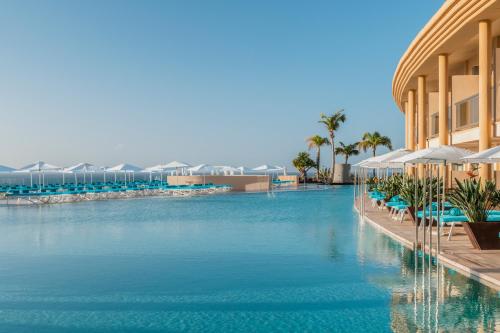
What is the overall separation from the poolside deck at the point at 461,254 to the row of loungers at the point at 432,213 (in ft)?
1.09

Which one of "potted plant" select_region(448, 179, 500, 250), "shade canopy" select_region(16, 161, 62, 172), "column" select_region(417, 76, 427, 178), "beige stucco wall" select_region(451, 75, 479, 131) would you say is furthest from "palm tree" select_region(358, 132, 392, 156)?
"potted plant" select_region(448, 179, 500, 250)

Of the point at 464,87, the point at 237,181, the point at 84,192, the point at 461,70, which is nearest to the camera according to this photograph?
the point at 464,87

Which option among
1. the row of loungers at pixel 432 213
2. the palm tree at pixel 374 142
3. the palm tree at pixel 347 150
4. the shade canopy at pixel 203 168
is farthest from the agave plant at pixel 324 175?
the row of loungers at pixel 432 213

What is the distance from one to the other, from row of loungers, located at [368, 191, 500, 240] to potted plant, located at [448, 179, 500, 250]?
275mm

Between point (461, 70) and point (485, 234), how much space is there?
14.8m

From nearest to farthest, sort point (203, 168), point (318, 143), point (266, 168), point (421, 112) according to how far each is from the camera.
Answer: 1. point (421, 112)
2. point (203, 168)
3. point (266, 168)
4. point (318, 143)

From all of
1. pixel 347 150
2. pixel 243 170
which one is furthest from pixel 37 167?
pixel 347 150

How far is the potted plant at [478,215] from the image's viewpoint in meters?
8.99

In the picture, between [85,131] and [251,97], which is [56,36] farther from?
[85,131]

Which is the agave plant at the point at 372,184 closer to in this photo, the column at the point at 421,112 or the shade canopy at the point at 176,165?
the column at the point at 421,112

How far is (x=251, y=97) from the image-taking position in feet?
182

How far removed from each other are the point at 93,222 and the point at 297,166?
1538 inches

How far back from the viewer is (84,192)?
94.9ft

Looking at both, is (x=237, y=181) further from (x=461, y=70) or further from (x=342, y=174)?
(x=461, y=70)
